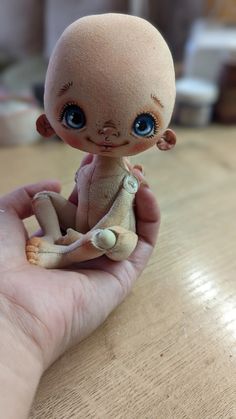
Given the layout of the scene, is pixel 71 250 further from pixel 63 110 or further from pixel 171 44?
pixel 171 44

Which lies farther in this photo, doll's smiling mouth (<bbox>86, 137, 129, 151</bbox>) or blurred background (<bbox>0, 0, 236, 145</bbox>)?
blurred background (<bbox>0, 0, 236, 145</bbox>)

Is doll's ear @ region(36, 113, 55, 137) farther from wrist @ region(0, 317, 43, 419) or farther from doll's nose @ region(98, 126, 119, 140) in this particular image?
wrist @ region(0, 317, 43, 419)

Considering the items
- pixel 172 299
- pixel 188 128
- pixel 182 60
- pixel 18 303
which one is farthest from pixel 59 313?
pixel 182 60

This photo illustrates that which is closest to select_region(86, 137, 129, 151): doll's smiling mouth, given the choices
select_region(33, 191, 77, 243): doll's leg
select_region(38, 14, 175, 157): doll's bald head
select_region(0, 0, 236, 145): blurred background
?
select_region(38, 14, 175, 157): doll's bald head

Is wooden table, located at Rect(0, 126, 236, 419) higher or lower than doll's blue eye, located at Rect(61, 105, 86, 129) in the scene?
lower

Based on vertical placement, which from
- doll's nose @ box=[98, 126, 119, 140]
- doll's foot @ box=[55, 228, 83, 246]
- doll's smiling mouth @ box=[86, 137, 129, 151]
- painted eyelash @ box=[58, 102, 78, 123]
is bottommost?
doll's foot @ box=[55, 228, 83, 246]

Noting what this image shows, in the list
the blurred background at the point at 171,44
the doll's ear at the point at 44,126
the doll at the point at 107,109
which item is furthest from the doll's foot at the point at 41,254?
the blurred background at the point at 171,44
